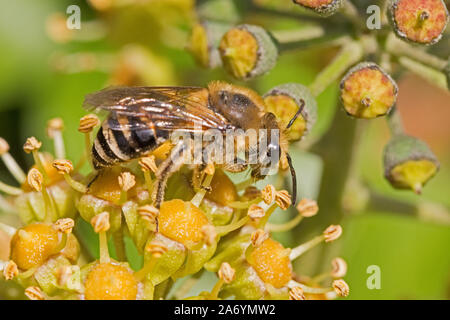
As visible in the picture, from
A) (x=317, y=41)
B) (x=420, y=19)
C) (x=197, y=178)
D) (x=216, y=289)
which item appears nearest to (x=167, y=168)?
(x=197, y=178)

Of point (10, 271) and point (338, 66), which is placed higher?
point (338, 66)

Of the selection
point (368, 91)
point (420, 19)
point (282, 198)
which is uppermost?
→ point (420, 19)

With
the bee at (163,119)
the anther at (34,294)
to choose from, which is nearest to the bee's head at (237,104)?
the bee at (163,119)

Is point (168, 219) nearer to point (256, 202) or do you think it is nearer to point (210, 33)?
point (256, 202)

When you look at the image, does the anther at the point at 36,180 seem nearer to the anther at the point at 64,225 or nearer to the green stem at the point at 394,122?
the anther at the point at 64,225

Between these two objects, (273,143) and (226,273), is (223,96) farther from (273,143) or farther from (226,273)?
(226,273)

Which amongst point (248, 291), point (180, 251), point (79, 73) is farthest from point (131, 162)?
point (79, 73)
